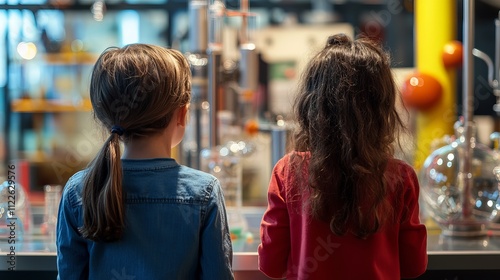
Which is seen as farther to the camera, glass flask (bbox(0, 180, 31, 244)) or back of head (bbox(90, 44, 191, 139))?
glass flask (bbox(0, 180, 31, 244))

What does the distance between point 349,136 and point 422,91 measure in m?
0.97

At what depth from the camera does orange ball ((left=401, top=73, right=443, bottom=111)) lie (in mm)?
2199

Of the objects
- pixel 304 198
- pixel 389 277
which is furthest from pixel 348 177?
pixel 389 277

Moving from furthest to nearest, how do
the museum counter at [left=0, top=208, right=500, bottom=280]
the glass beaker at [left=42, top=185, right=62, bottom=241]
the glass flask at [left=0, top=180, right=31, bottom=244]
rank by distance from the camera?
1. the glass beaker at [left=42, top=185, right=62, bottom=241]
2. the glass flask at [left=0, top=180, right=31, bottom=244]
3. the museum counter at [left=0, top=208, right=500, bottom=280]

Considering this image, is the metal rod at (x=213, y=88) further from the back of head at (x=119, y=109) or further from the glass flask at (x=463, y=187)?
the back of head at (x=119, y=109)

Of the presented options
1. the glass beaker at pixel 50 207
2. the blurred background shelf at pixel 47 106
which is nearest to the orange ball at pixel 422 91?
the glass beaker at pixel 50 207

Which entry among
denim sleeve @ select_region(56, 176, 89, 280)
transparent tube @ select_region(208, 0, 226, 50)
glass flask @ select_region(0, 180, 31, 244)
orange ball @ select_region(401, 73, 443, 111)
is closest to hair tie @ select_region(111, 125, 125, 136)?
denim sleeve @ select_region(56, 176, 89, 280)

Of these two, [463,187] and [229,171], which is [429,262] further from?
[229,171]

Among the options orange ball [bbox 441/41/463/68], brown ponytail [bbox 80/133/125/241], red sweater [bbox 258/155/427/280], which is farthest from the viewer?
orange ball [bbox 441/41/463/68]

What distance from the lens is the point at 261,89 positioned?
4203mm

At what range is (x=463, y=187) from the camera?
5.72 ft

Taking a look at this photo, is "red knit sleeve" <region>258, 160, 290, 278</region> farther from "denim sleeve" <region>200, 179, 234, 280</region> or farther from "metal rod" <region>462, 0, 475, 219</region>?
"metal rod" <region>462, 0, 475, 219</region>

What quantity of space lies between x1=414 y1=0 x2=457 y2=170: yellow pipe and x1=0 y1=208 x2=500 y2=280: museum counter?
2.06 feet

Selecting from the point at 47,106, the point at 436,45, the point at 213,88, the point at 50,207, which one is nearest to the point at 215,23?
the point at 213,88
